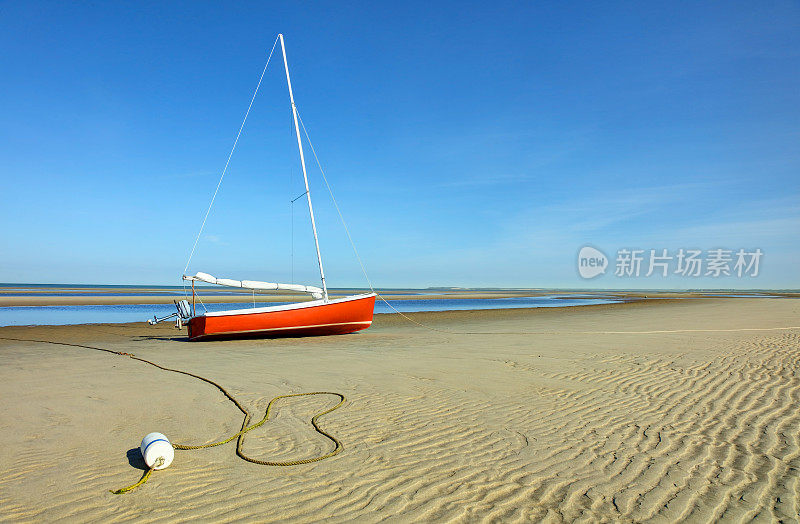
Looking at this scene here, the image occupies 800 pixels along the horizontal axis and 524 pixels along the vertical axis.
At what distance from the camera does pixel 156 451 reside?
451cm

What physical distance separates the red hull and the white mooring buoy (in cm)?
1090

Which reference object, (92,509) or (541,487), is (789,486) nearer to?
(541,487)

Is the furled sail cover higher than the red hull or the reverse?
higher

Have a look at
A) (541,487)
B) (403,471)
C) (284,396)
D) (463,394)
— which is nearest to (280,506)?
(403,471)

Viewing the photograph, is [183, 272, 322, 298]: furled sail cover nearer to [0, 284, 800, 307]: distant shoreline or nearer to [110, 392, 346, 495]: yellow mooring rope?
[110, 392, 346, 495]: yellow mooring rope

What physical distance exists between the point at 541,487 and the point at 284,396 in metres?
4.66

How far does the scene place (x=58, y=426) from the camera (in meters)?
6.05

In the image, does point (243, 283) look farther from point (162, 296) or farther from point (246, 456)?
point (162, 296)

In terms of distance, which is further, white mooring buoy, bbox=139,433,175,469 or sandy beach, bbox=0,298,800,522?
white mooring buoy, bbox=139,433,175,469

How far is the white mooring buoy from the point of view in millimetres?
4492

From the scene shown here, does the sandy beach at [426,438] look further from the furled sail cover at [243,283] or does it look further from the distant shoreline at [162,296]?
the distant shoreline at [162,296]

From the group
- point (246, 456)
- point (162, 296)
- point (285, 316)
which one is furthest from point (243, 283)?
point (162, 296)

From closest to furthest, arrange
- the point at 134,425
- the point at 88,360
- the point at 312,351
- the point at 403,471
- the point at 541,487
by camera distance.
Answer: the point at 541,487
the point at 403,471
the point at 134,425
the point at 88,360
the point at 312,351

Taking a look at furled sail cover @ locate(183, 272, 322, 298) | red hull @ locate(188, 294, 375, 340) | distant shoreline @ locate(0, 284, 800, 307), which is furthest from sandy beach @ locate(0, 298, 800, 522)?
distant shoreline @ locate(0, 284, 800, 307)
